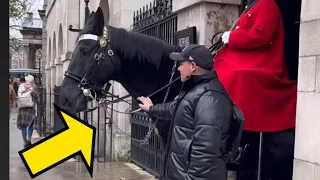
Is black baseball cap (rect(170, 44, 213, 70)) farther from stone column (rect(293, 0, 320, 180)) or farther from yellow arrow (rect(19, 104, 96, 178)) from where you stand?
yellow arrow (rect(19, 104, 96, 178))

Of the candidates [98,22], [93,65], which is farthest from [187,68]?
[98,22]

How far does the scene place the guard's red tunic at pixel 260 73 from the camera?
11.9 feet

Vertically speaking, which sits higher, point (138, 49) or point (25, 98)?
point (138, 49)

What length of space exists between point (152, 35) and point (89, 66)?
3.74 m

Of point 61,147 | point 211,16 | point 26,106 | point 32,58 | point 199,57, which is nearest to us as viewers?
point 199,57

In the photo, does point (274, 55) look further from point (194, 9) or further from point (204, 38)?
point (194, 9)

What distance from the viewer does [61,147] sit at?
133 inches

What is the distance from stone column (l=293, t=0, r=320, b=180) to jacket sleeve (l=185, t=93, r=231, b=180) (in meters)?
0.92

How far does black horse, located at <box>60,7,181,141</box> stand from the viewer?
4.00 meters

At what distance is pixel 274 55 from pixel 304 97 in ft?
1.87

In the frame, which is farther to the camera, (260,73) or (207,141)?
(260,73)

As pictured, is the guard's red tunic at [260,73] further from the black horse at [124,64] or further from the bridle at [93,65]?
the bridle at [93,65]

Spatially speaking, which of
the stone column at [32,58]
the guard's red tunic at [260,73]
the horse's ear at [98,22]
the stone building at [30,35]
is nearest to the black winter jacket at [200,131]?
the guard's red tunic at [260,73]

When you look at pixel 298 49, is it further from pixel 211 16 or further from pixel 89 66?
pixel 89 66
